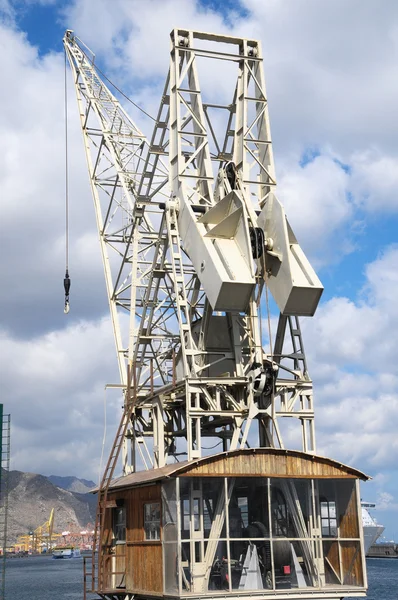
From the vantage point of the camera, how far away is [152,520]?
31.3 meters

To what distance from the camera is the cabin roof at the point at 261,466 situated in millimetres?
28672

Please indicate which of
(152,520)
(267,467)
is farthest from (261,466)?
(152,520)

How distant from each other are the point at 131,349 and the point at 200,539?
45.0 feet

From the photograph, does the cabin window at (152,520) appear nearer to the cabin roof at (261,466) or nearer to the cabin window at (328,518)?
the cabin roof at (261,466)

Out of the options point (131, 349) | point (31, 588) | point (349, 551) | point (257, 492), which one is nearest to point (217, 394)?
point (257, 492)

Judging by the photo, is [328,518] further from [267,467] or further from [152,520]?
[152,520]

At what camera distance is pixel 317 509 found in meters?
30.3

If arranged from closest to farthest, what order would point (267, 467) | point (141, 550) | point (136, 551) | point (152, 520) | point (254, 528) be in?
point (254, 528), point (267, 467), point (152, 520), point (141, 550), point (136, 551)

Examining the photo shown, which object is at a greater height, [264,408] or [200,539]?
[264,408]

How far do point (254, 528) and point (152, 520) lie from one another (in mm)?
4040

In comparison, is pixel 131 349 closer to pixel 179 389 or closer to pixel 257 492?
pixel 179 389

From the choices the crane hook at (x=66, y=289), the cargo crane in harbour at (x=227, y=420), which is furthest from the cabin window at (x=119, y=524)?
the crane hook at (x=66, y=289)

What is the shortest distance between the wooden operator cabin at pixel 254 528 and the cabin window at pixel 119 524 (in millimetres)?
3043

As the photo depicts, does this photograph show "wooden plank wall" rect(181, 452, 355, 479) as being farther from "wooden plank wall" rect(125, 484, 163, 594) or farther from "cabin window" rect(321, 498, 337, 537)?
"wooden plank wall" rect(125, 484, 163, 594)
